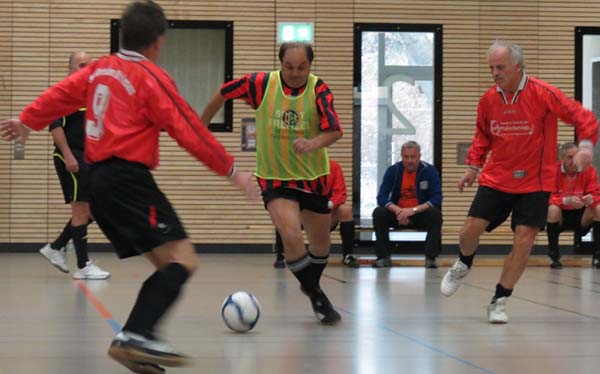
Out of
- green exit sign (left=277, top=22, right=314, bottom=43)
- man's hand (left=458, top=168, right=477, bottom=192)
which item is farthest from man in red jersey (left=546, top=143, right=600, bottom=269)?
man's hand (left=458, top=168, right=477, bottom=192)

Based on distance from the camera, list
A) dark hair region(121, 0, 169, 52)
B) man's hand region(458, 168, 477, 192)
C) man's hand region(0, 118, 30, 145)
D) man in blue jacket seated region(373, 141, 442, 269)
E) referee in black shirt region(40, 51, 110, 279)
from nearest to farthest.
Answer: dark hair region(121, 0, 169, 52) < man's hand region(0, 118, 30, 145) < man's hand region(458, 168, 477, 192) < referee in black shirt region(40, 51, 110, 279) < man in blue jacket seated region(373, 141, 442, 269)

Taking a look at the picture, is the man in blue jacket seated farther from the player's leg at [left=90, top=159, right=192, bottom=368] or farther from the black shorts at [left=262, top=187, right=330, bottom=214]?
the player's leg at [left=90, top=159, right=192, bottom=368]

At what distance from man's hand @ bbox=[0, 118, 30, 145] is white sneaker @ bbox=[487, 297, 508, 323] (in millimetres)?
3473

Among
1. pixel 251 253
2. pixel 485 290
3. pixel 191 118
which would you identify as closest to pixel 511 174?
pixel 485 290

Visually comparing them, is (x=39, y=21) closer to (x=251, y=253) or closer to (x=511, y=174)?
(x=251, y=253)

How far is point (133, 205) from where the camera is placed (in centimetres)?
471

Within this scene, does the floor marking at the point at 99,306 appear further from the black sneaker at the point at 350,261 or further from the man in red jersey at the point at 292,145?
the black sneaker at the point at 350,261

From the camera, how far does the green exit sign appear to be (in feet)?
49.3

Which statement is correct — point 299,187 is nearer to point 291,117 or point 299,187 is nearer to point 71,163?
point 291,117

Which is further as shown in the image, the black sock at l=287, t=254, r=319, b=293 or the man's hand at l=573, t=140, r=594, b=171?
the black sock at l=287, t=254, r=319, b=293

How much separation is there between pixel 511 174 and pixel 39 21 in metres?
9.30

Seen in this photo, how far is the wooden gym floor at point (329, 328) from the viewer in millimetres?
5320

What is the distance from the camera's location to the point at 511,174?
24.3ft

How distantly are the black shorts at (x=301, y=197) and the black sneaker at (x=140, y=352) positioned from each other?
107 inches
